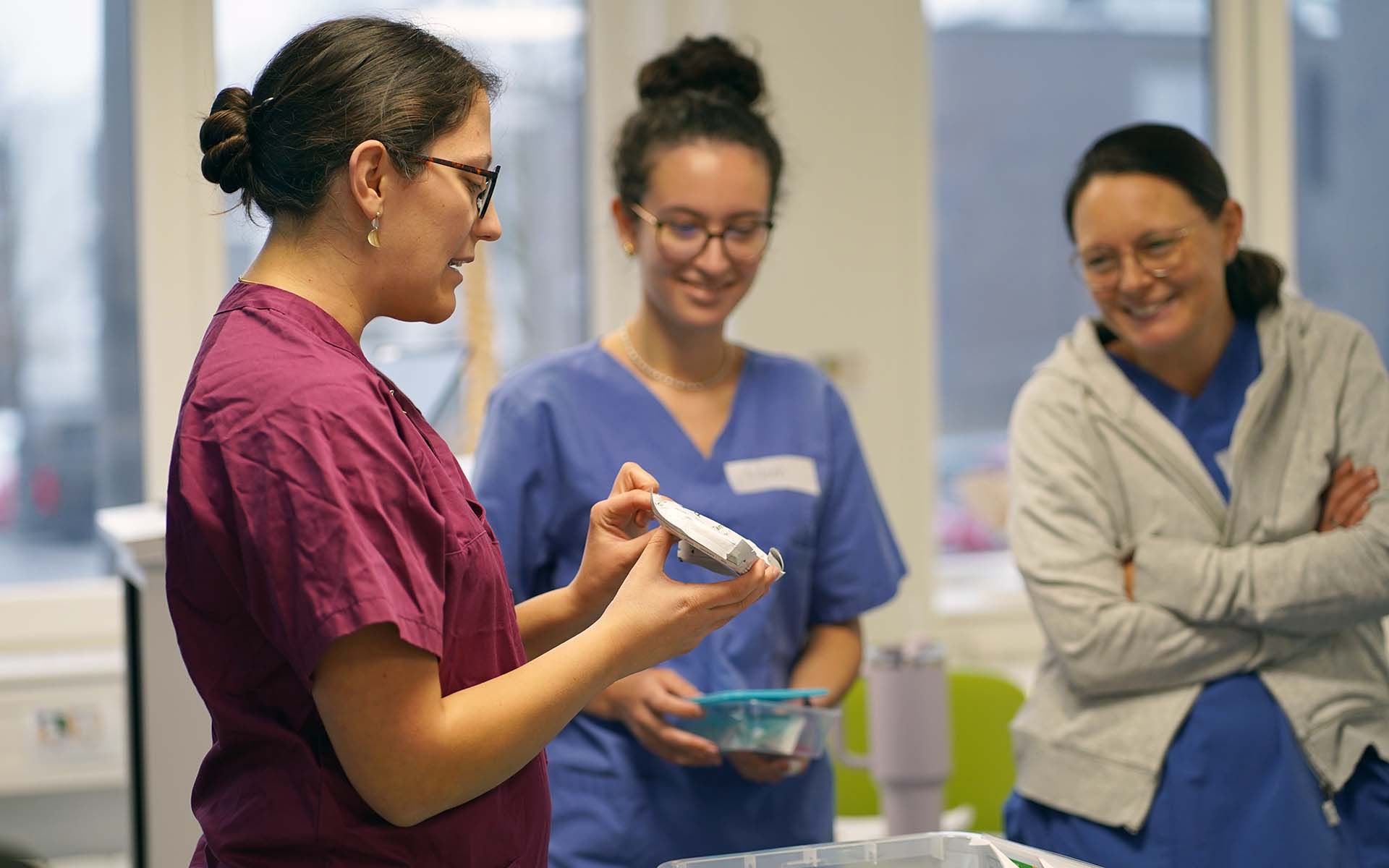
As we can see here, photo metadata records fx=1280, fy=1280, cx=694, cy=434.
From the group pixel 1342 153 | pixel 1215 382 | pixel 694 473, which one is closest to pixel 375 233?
pixel 694 473

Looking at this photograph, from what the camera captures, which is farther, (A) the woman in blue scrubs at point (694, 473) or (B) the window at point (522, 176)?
(B) the window at point (522, 176)

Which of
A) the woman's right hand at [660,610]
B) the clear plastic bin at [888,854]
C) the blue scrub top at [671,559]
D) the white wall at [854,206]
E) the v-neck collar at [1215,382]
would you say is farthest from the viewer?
the white wall at [854,206]

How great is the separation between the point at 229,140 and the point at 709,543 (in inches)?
21.1

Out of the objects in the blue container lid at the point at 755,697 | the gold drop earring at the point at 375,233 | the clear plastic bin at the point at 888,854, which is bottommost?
the clear plastic bin at the point at 888,854

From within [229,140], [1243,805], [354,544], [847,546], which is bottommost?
[1243,805]

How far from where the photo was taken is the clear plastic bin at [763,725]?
1.61 meters

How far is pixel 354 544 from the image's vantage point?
0.92 m

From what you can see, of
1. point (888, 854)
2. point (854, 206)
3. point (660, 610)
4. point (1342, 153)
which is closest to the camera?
point (660, 610)

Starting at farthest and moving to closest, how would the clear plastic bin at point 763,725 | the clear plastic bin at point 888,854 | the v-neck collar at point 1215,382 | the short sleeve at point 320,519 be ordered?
the v-neck collar at point 1215,382 → the clear plastic bin at point 763,725 → the clear plastic bin at point 888,854 → the short sleeve at point 320,519

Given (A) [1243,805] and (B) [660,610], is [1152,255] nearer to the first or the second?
(A) [1243,805]

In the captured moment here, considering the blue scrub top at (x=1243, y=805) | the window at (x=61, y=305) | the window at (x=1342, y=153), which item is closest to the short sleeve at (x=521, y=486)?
the blue scrub top at (x=1243, y=805)

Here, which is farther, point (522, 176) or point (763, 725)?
point (522, 176)

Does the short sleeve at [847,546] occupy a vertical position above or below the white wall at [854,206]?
below

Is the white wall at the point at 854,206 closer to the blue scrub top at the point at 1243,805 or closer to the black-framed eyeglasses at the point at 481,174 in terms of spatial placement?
the blue scrub top at the point at 1243,805
